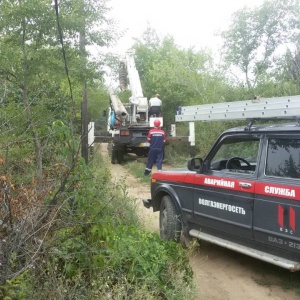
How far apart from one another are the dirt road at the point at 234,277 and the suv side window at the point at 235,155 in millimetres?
1203

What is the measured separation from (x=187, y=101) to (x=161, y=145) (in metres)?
9.63

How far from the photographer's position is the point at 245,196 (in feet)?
16.2

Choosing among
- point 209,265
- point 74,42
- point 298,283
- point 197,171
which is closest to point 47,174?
point 197,171

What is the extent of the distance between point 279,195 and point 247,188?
0.46m

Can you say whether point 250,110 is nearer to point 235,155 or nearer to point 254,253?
point 235,155

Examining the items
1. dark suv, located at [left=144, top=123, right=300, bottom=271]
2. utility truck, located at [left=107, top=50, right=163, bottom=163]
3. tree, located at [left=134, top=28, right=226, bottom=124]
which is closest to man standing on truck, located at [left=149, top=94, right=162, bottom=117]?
utility truck, located at [left=107, top=50, right=163, bottom=163]

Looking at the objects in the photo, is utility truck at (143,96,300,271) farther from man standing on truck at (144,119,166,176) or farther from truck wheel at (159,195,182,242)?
man standing on truck at (144,119,166,176)

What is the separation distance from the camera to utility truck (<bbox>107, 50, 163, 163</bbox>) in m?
15.9

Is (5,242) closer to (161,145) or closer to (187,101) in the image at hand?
(161,145)

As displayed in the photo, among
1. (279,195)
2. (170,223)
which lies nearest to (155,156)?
(170,223)

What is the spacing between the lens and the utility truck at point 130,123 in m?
15.9

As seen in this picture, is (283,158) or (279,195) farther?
(283,158)

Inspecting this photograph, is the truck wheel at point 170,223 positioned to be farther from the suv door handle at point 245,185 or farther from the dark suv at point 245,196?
the suv door handle at point 245,185

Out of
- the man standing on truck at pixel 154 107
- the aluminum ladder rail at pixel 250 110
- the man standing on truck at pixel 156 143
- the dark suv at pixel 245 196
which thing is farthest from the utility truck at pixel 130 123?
the aluminum ladder rail at pixel 250 110
